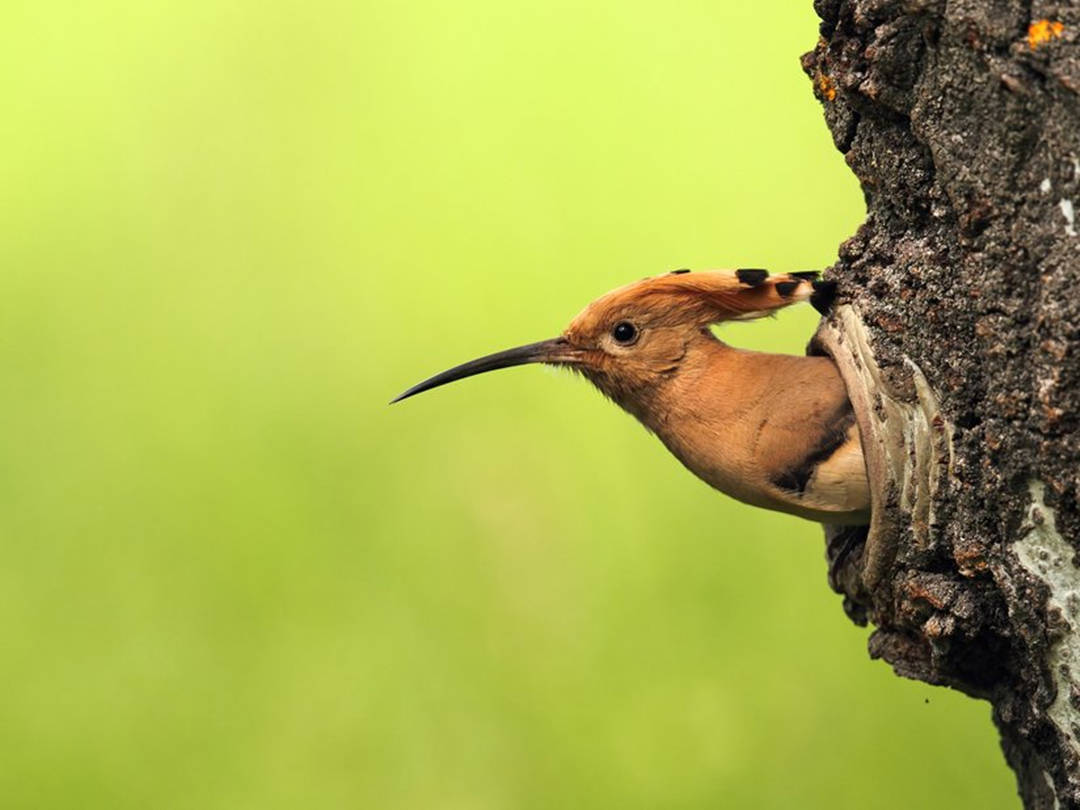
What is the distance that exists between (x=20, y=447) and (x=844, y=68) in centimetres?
183

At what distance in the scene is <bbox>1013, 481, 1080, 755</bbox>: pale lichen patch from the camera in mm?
1209

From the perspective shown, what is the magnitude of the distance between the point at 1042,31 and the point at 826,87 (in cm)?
38

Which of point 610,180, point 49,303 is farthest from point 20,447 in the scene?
point 610,180

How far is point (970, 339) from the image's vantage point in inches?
50.7

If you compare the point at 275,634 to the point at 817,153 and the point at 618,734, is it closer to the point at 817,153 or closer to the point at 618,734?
the point at 618,734

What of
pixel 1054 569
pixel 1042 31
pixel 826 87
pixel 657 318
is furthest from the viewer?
pixel 657 318

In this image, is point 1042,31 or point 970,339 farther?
point 970,339

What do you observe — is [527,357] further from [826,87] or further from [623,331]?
[826,87]

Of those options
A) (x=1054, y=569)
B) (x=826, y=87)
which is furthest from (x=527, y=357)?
(x=1054, y=569)

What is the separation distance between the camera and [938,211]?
4.33ft

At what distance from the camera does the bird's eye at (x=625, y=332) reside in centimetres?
158

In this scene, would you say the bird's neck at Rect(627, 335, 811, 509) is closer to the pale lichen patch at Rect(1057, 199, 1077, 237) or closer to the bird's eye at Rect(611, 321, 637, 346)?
the bird's eye at Rect(611, 321, 637, 346)

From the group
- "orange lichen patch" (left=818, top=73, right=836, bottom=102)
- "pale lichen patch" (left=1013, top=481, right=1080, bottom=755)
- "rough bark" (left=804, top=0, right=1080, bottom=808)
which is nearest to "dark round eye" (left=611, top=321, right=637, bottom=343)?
"rough bark" (left=804, top=0, right=1080, bottom=808)

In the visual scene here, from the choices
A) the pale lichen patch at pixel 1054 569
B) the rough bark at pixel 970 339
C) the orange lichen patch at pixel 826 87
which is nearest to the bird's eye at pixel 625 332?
the rough bark at pixel 970 339
